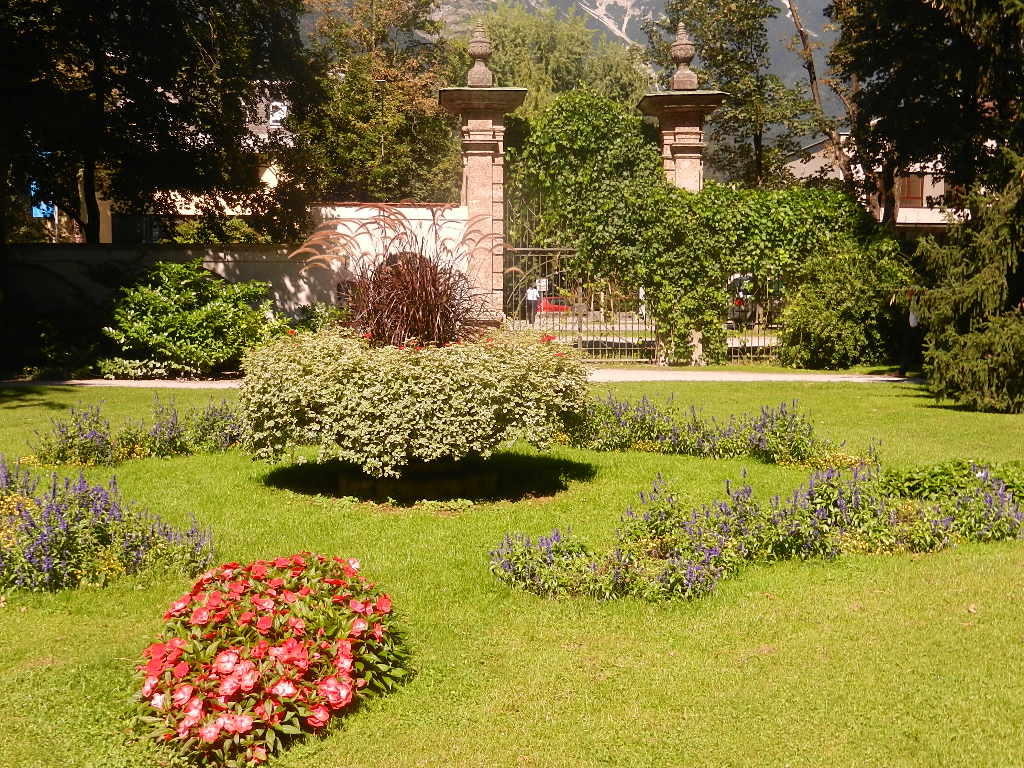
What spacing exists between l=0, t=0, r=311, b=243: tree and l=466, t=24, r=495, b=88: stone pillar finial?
13.1 feet

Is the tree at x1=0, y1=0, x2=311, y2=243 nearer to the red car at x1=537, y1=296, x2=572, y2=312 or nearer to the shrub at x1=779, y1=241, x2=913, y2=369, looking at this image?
the red car at x1=537, y1=296, x2=572, y2=312

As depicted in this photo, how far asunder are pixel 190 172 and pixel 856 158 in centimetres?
1654

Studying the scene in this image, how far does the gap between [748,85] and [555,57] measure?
1700cm

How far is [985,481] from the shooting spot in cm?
698

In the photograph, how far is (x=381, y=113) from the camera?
30031 millimetres

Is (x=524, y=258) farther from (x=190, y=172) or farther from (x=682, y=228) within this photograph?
(x=190, y=172)

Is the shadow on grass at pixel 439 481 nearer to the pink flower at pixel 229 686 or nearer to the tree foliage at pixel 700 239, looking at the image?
the pink flower at pixel 229 686

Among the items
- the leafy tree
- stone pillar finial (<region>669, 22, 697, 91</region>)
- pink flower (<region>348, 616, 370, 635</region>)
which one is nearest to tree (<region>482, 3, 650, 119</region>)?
stone pillar finial (<region>669, 22, 697, 91</region>)

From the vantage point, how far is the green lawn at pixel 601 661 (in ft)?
12.2

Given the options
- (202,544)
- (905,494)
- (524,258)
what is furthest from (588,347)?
(202,544)

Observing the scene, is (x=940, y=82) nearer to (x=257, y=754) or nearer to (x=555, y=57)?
(x=257, y=754)

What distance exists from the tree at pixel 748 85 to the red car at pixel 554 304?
44.0 feet

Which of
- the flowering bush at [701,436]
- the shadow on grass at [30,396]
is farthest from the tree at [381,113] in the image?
the flowering bush at [701,436]

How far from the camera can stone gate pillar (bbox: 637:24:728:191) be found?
19172 millimetres
